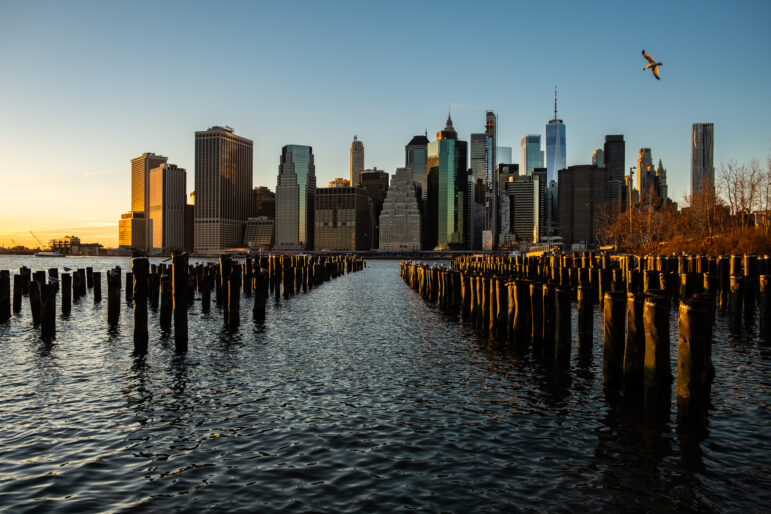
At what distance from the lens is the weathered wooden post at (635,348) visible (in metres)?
13.3

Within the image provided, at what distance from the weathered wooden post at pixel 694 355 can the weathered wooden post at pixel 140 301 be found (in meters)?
17.7

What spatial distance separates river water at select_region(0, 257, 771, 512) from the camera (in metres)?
8.82

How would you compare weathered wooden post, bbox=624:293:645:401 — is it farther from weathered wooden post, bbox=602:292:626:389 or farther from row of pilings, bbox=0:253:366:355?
row of pilings, bbox=0:253:366:355

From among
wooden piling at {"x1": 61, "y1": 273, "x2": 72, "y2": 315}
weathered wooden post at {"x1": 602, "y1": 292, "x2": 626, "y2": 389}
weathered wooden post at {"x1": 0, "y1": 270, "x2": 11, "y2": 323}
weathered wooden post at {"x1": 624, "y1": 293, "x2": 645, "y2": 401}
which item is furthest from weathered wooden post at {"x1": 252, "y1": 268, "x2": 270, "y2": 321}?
weathered wooden post at {"x1": 624, "y1": 293, "x2": 645, "y2": 401}

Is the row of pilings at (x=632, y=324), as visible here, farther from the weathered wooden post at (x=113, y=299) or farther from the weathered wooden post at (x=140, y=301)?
the weathered wooden post at (x=113, y=299)

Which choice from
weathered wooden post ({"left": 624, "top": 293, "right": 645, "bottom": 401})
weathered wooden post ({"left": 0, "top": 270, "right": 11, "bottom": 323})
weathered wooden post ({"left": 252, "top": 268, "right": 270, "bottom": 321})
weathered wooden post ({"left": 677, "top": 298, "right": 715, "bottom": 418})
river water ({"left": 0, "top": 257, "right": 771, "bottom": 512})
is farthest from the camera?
weathered wooden post ({"left": 252, "top": 268, "right": 270, "bottom": 321})

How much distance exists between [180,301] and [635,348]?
50.8 ft

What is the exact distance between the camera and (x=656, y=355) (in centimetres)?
1248

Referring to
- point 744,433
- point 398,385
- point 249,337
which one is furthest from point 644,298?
point 249,337

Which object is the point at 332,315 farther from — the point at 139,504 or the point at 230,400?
the point at 139,504

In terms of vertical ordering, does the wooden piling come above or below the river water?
above

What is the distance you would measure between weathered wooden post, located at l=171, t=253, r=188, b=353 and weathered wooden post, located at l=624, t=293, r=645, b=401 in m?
15.2

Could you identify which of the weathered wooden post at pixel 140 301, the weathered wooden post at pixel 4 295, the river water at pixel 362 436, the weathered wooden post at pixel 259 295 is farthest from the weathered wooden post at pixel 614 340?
the weathered wooden post at pixel 4 295

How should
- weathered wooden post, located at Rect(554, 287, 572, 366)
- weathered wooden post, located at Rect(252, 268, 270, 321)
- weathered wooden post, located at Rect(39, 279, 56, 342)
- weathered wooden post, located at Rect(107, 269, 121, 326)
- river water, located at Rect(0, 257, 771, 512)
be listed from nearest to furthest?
river water, located at Rect(0, 257, 771, 512), weathered wooden post, located at Rect(554, 287, 572, 366), weathered wooden post, located at Rect(39, 279, 56, 342), weathered wooden post, located at Rect(107, 269, 121, 326), weathered wooden post, located at Rect(252, 268, 270, 321)
